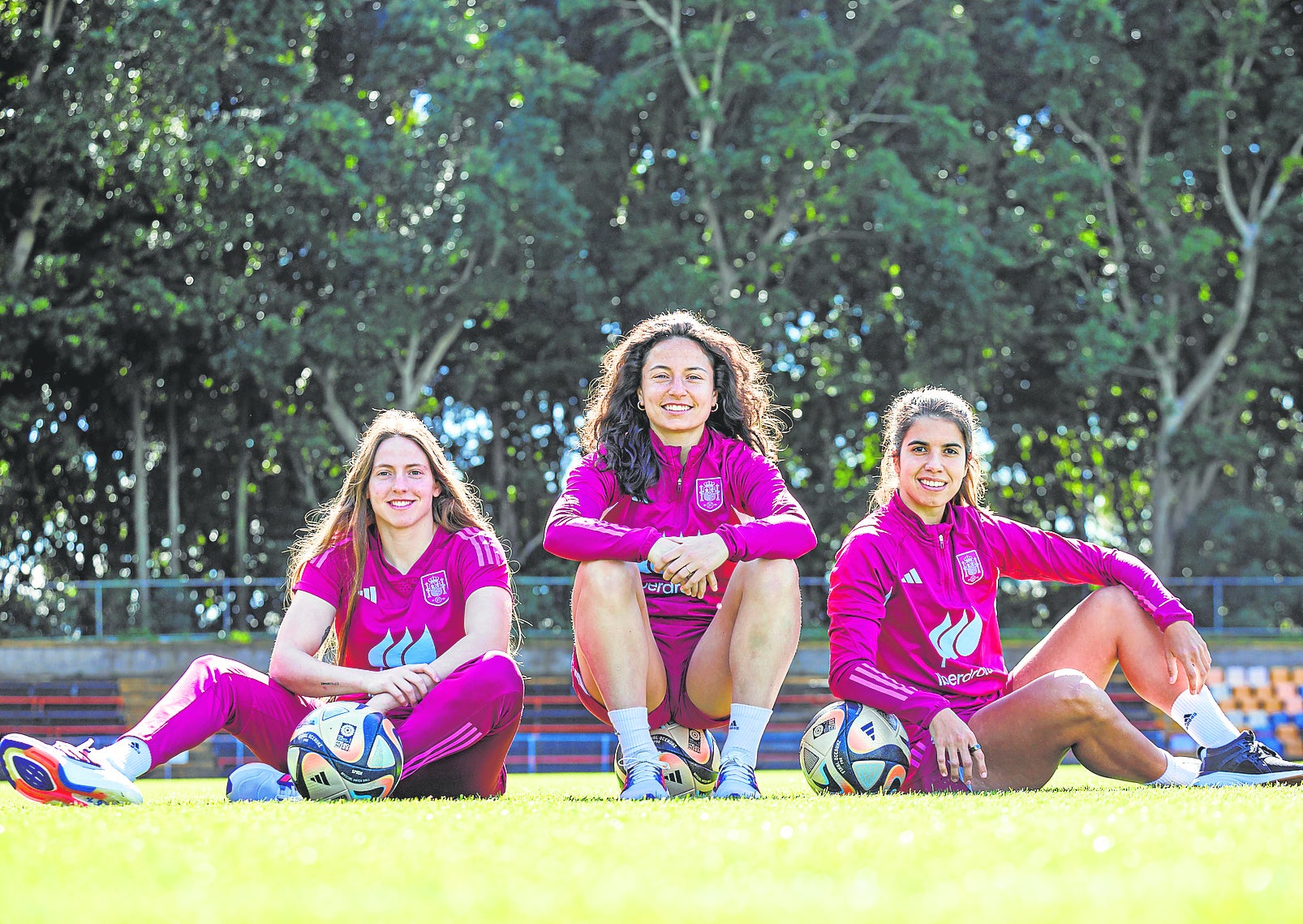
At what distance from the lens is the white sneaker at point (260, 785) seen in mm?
4266

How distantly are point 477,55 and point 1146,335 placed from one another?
11.1m

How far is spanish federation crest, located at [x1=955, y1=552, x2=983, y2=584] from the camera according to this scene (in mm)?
4676

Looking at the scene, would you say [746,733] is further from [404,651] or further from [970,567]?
[404,651]

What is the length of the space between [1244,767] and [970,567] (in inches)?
42.9

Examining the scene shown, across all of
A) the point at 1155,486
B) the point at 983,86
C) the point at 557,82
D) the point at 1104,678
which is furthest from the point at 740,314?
the point at 1104,678

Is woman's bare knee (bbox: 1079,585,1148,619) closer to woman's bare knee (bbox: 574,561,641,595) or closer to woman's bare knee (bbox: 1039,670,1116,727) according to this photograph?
woman's bare knee (bbox: 1039,670,1116,727)

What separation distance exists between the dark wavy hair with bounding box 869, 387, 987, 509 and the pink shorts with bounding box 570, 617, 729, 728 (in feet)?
3.01

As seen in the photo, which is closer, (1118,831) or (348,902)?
(348,902)

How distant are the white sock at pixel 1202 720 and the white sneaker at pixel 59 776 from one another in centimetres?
340

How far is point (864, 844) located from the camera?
8.31 feet

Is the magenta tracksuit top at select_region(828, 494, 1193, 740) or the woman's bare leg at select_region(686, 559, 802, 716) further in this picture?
the magenta tracksuit top at select_region(828, 494, 1193, 740)

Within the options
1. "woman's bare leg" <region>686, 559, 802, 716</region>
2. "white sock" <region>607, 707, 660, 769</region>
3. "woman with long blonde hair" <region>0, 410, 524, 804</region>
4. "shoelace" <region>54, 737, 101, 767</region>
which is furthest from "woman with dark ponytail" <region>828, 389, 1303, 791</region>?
"shoelace" <region>54, 737, 101, 767</region>

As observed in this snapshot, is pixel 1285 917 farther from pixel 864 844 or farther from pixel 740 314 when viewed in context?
pixel 740 314

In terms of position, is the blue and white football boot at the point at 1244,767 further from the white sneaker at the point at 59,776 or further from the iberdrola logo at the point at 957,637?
the white sneaker at the point at 59,776
